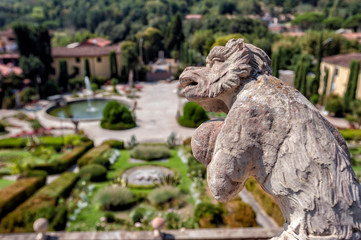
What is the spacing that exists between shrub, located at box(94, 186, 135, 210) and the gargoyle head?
10.2m

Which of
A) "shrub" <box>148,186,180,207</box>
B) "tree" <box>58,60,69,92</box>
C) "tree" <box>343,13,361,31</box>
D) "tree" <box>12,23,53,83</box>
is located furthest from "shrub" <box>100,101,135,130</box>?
"tree" <box>343,13,361,31</box>

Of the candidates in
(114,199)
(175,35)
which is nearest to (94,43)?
(175,35)

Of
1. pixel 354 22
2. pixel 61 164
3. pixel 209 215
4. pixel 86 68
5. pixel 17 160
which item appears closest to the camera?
pixel 209 215

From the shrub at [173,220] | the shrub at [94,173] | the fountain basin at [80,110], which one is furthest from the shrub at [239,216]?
the fountain basin at [80,110]

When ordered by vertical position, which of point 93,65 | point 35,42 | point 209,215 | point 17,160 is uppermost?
point 35,42

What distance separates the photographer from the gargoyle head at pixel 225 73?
12.0 feet

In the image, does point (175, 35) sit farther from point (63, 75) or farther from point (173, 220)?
point (173, 220)

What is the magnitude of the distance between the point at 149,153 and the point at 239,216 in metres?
8.71

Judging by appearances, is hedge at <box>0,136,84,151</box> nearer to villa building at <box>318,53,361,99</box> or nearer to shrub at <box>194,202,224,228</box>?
shrub at <box>194,202,224,228</box>

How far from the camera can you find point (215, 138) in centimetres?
379

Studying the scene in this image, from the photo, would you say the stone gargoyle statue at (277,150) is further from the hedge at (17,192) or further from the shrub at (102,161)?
the shrub at (102,161)

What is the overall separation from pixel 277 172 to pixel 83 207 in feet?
37.7

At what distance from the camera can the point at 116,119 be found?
25906mm

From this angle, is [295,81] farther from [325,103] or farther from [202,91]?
[202,91]
